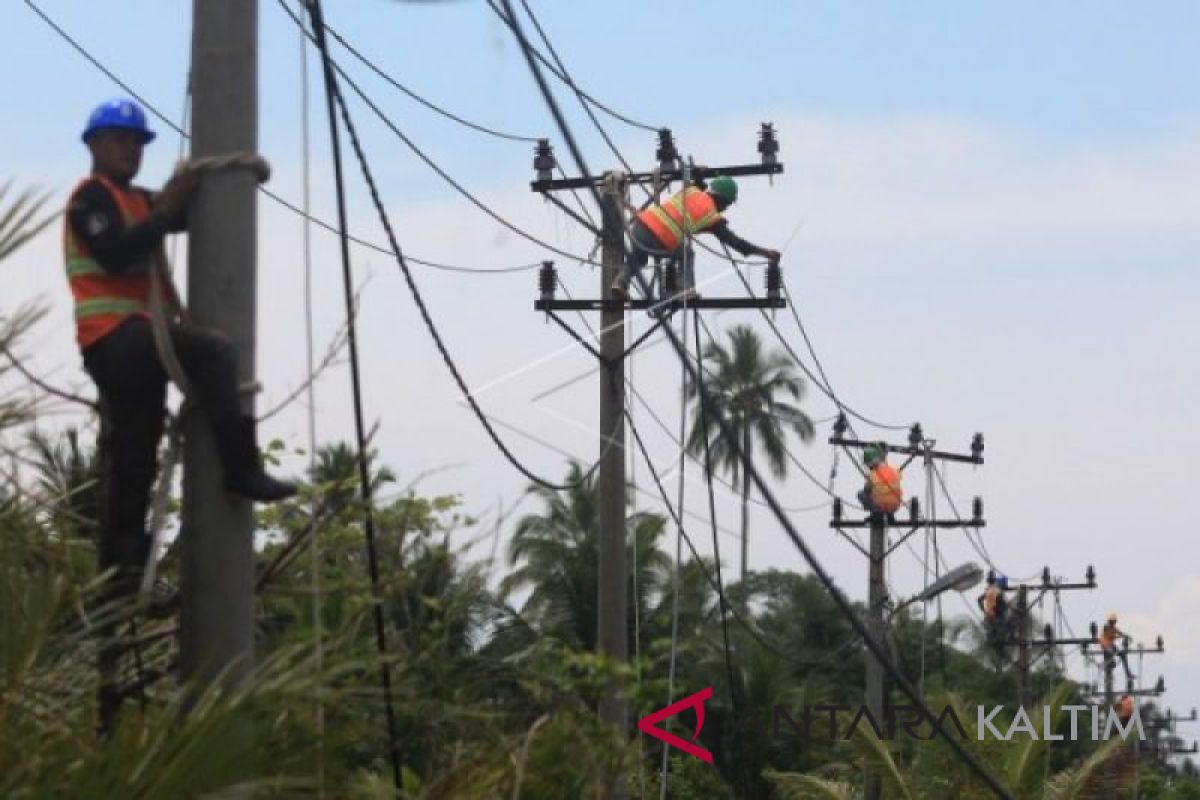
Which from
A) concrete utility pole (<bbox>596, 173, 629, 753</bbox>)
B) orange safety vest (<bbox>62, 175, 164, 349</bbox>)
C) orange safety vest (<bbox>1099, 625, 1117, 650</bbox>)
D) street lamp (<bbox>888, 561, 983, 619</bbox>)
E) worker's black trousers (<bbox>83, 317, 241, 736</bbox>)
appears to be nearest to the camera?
worker's black trousers (<bbox>83, 317, 241, 736</bbox>)

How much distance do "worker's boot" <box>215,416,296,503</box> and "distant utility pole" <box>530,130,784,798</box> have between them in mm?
10464

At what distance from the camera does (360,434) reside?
7.03m

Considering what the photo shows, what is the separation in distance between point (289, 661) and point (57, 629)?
0.58 metres

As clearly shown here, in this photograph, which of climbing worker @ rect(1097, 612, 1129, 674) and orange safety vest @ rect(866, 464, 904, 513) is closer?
orange safety vest @ rect(866, 464, 904, 513)

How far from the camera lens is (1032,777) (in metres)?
27.7

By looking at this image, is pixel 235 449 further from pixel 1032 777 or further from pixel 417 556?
pixel 1032 777

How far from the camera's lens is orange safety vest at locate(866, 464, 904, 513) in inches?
1326

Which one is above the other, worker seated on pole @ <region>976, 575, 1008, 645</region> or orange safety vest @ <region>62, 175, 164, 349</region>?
worker seated on pole @ <region>976, 575, 1008, 645</region>

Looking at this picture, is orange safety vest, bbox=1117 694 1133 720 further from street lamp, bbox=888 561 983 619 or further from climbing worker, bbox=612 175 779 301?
climbing worker, bbox=612 175 779 301

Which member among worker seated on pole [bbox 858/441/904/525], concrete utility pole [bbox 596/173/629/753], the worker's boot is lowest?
the worker's boot

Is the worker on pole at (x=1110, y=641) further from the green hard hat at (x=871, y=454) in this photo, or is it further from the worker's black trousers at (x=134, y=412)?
the worker's black trousers at (x=134, y=412)

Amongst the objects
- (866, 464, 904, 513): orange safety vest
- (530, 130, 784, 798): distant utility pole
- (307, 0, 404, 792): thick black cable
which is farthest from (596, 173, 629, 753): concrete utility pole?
(866, 464, 904, 513): orange safety vest

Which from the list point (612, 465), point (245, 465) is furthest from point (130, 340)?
point (612, 465)

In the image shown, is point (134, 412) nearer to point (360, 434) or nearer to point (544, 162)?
point (360, 434)
